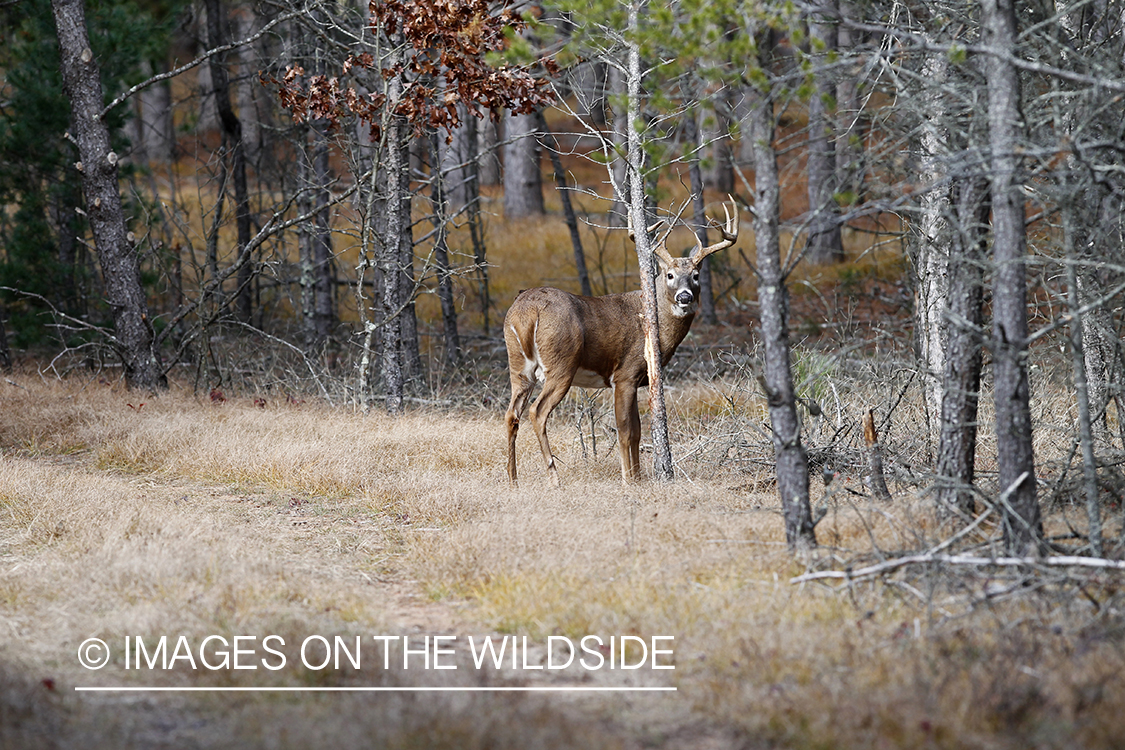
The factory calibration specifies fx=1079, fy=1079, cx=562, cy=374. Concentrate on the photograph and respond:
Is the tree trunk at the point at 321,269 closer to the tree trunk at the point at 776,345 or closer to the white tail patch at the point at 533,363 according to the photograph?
the white tail patch at the point at 533,363

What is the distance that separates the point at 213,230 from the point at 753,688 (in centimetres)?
1047

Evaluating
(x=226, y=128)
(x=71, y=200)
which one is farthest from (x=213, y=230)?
(x=226, y=128)

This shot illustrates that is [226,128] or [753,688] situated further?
[226,128]

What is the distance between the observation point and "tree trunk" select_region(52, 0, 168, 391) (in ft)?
40.5

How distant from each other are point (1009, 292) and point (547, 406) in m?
3.96

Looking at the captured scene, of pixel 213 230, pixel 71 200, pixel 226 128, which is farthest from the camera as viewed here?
pixel 226 128

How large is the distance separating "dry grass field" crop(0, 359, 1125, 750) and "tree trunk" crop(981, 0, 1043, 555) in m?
0.50

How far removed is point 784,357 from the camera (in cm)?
607

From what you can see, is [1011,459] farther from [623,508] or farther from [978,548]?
[623,508]

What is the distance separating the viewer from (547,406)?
8633mm

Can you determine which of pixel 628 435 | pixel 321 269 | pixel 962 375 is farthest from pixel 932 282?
pixel 321 269

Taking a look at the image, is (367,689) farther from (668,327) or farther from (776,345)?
(668,327)

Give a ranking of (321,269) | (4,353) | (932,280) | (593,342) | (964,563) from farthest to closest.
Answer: (321,269) < (4,353) < (932,280) < (593,342) < (964,563)

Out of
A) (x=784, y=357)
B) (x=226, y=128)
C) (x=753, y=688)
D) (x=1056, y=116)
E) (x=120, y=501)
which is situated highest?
(x=226, y=128)
